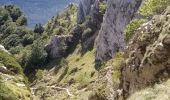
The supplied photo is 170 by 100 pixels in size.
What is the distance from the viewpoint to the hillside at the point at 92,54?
30.4 meters

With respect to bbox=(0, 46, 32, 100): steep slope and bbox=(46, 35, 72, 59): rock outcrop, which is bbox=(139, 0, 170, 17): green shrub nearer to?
bbox=(0, 46, 32, 100): steep slope

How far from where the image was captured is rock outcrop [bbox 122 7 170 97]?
2911cm

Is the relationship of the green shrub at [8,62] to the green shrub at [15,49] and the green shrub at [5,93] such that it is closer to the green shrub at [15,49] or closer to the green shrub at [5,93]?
the green shrub at [5,93]

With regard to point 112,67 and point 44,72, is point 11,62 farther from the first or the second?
point 44,72

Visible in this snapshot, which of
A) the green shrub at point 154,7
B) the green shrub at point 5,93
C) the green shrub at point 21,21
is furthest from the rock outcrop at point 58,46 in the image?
the green shrub at point 5,93

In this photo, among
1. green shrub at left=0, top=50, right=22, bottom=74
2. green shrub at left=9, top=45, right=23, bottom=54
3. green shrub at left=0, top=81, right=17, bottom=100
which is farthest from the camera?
green shrub at left=9, top=45, right=23, bottom=54

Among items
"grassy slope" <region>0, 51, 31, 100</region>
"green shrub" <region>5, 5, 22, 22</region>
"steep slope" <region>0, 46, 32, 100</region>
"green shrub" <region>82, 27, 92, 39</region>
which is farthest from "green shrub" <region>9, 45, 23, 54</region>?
"grassy slope" <region>0, 51, 31, 100</region>

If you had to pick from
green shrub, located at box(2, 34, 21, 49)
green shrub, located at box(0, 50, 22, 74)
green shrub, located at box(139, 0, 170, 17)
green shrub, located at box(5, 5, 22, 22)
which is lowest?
green shrub, located at box(2, 34, 21, 49)

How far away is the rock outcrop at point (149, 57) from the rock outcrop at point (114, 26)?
209ft

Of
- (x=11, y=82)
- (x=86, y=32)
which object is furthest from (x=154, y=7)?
(x=86, y=32)

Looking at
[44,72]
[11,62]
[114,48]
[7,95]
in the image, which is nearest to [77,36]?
[44,72]

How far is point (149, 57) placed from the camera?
2986cm

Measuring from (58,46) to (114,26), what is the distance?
3678 cm

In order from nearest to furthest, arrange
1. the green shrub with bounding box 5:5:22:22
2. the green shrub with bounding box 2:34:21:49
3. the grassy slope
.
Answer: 1. the grassy slope
2. the green shrub with bounding box 2:34:21:49
3. the green shrub with bounding box 5:5:22:22
